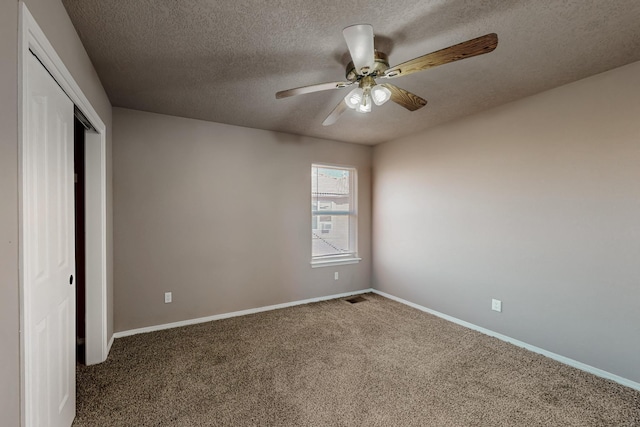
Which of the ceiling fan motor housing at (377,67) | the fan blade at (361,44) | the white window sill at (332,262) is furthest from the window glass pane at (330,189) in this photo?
the fan blade at (361,44)

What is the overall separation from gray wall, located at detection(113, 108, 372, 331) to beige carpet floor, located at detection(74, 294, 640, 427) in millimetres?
484

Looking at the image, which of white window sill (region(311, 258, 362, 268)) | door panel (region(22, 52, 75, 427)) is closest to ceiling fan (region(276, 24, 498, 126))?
door panel (region(22, 52, 75, 427))

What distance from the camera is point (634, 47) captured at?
76.5 inches

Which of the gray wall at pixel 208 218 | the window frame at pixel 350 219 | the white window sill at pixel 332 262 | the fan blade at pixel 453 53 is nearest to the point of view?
the fan blade at pixel 453 53

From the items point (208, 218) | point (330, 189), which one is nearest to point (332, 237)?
point (330, 189)

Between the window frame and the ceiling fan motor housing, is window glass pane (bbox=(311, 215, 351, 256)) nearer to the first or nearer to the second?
the window frame

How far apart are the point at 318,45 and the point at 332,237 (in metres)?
2.98

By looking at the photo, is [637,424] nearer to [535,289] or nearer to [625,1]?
[535,289]

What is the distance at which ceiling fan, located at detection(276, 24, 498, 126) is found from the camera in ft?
4.65

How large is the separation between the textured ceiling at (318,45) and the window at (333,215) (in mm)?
1589

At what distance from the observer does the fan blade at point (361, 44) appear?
1405mm

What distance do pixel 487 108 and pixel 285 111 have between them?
2162mm

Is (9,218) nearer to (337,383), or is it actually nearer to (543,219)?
(337,383)

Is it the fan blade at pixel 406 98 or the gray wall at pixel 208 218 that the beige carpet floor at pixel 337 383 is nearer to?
the gray wall at pixel 208 218
